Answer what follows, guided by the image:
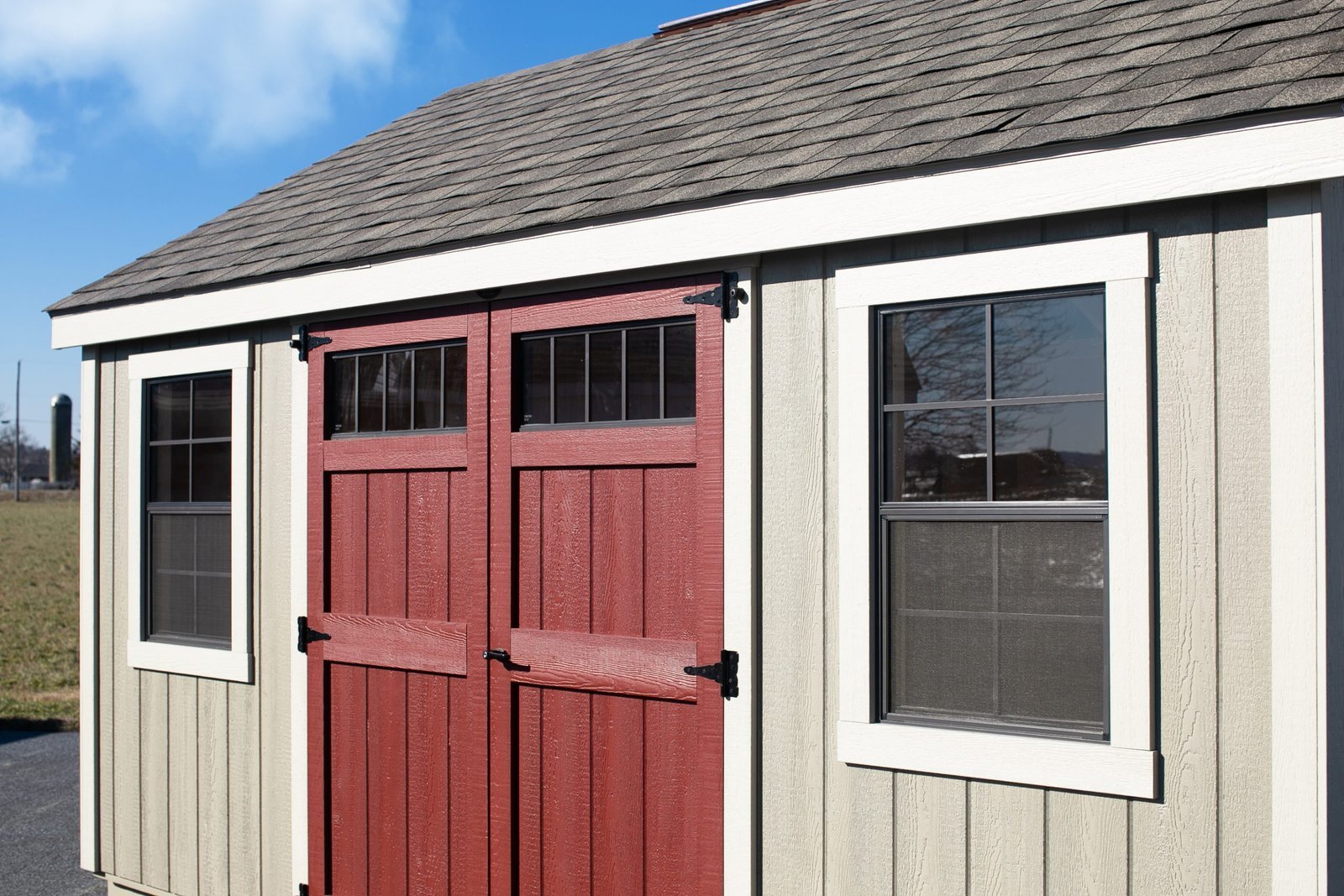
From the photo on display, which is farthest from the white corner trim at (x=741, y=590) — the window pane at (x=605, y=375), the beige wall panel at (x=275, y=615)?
the beige wall panel at (x=275, y=615)

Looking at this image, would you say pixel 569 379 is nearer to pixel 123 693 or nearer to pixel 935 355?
pixel 935 355

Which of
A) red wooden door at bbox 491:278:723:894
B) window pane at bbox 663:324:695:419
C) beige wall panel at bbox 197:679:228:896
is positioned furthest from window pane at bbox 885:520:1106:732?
beige wall panel at bbox 197:679:228:896

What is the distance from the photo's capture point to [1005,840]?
344 centimetres

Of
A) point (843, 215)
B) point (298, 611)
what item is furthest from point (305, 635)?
point (843, 215)

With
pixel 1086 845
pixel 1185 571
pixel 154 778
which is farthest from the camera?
pixel 154 778

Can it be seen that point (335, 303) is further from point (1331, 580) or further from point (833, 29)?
point (1331, 580)

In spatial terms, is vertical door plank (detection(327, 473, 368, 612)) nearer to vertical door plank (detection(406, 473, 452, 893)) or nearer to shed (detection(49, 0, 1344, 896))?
shed (detection(49, 0, 1344, 896))

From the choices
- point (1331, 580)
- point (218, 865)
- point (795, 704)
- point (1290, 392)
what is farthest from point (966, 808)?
point (218, 865)

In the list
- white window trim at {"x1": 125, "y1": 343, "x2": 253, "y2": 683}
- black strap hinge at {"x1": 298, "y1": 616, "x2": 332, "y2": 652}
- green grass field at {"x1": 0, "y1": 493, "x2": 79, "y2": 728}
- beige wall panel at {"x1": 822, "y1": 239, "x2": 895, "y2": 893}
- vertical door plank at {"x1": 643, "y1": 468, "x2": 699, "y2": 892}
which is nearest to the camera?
beige wall panel at {"x1": 822, "y1": 239, "x2": 895, "y2": 893}

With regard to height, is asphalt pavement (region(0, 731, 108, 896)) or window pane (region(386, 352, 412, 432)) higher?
window pane (region(386, 352, 412, 432))

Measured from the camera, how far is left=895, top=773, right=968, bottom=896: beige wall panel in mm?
3510

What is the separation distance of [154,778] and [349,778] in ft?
4.46

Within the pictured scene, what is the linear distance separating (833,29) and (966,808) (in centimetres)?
376

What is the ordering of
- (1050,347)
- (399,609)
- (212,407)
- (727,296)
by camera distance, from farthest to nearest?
(212,407)
(399,609)
(727,296)
(1050,347)
